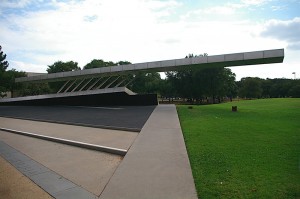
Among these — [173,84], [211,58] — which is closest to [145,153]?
[211,58]

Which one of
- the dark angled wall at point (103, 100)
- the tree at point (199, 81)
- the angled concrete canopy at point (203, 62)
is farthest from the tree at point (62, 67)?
the angled concrete canopy at point (203, 62)

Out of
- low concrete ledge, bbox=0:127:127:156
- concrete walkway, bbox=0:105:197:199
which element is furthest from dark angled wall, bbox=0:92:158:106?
concrete walkway, bbox=0:105:197:199

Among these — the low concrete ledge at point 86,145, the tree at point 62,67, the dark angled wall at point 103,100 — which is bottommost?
the low concrete ledge at point 86,145

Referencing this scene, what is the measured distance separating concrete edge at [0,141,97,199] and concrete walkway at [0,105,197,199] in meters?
0.05

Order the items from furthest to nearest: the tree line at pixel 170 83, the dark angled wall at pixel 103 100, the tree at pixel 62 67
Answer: the tree at pixel 62 67
the tree line at pixel 170 83
the dark angled wall at pixel 103 100

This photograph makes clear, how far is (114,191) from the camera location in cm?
470

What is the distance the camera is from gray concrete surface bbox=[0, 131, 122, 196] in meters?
5.44

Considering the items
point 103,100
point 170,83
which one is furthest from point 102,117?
point 170,83

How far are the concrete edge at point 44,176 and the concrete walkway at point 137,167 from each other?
55 mm

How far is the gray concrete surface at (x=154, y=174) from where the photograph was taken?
14.9 feet

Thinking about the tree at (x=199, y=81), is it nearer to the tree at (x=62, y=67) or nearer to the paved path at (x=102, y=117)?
the tree at (x=62, y=67)

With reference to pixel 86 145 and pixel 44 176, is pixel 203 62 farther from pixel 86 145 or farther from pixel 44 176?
pixel 44 176

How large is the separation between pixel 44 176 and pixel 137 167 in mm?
2120

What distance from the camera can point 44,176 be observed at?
226 inches
